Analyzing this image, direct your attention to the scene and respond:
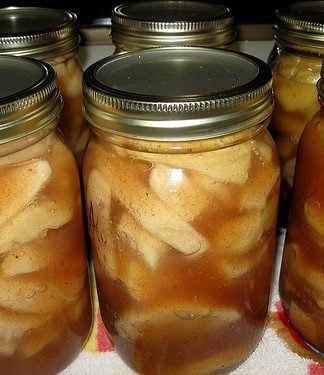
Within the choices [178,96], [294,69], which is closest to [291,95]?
[294,69]

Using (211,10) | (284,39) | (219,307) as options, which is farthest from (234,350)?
(211,10)

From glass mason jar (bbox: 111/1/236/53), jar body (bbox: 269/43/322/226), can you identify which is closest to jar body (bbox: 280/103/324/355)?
jar body (bbox: 269/43/322/226)

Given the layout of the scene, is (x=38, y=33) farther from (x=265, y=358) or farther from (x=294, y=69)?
(x=265, y=358)

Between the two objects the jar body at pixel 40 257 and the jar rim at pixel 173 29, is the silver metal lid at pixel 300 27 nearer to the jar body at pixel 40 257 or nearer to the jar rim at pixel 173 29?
the jar rim at pixel 173 29

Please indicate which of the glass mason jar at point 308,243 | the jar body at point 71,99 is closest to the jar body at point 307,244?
the glass mason jar at point 308,243

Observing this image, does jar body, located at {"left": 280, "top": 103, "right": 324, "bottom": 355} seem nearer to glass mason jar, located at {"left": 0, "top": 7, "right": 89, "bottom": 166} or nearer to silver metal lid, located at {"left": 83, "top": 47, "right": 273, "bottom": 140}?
silver metal lid, located at {"left": 83, "top": 47, "right": 273, "bottom": 140}
